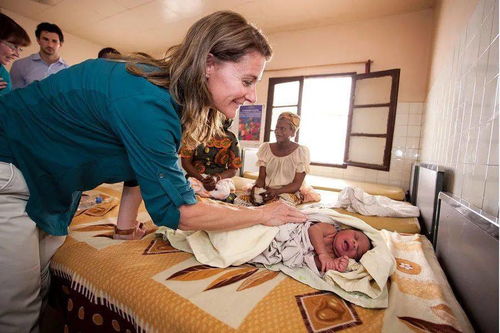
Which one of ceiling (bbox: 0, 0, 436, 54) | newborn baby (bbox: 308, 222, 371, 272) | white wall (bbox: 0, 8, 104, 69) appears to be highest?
ceiling (bbox: 0, 0, 436, 54)

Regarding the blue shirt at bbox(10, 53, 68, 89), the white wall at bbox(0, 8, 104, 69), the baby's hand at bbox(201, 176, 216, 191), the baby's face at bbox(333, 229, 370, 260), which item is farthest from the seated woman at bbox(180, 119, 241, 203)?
the white wall at bbox(0, 8, 104, 69)

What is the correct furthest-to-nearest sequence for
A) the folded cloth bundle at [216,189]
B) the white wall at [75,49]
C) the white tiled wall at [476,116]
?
the white wall at [75,49]
the folded cloth bundle at [216,189]
the white tiled wall at [476,116]

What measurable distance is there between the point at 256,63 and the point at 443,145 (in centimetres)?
187

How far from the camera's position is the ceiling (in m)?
3.96

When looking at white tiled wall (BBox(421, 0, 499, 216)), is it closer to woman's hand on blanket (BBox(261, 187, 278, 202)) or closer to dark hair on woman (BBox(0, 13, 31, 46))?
woman's hand on blanket (BBox(261, 187, 278, 202))

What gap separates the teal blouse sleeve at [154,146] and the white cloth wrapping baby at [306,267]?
0.32m

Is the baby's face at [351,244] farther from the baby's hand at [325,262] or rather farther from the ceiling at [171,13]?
the ceiling at [171,13]

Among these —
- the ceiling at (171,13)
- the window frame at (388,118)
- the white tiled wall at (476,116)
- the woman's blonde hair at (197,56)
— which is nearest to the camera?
the woman's blonde hair at (197,56)

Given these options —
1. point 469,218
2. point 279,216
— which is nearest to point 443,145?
point 469,218

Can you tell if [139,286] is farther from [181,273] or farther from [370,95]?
[370,95]

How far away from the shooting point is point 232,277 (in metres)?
1.03

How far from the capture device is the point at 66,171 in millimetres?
955

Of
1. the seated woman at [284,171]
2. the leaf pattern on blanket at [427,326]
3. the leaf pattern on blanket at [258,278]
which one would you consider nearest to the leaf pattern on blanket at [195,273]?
the leaf pattern on blanket at [258,278]

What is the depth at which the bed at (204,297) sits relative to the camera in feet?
2.66
